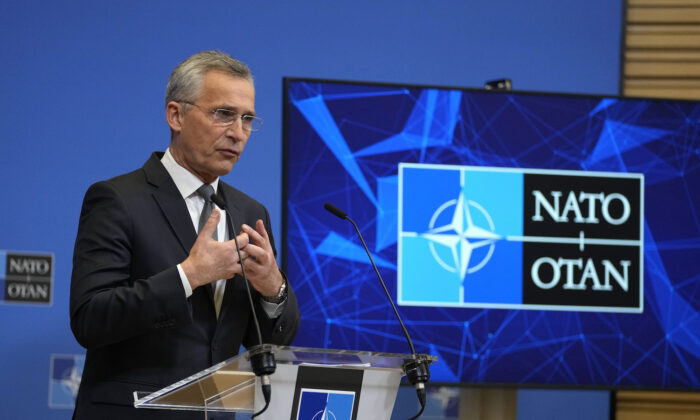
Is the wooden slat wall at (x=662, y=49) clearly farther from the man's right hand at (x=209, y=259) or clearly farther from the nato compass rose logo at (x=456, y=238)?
the man's right hand at (x=209, y=259)

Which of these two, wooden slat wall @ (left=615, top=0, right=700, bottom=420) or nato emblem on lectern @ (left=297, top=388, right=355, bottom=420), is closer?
nato emblem on lectern @ (left=297, top=388, right=355, bottom=420)

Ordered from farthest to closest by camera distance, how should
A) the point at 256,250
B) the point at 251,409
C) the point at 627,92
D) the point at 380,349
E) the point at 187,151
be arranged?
the point at 627,92 → the point at 380,349 → the point at 187,151 → the point at 256,250 → the point at 251,409

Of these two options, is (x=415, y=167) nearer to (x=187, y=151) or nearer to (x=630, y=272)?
(x=630, y=272)

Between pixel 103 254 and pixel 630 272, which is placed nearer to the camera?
pixel 103 254

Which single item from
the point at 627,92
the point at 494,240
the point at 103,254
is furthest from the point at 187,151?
the point at 627,92

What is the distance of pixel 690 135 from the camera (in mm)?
4164

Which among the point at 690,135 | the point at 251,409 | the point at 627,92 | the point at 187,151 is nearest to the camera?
the point at 251,409

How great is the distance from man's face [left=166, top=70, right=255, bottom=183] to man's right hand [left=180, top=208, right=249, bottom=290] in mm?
346

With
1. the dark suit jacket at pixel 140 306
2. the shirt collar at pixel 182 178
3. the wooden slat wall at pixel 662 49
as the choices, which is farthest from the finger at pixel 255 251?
the wooden slat wall at pixel 662 49

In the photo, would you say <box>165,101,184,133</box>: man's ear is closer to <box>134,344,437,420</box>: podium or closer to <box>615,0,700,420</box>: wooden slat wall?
<box>134,344,437,420</box>: podium

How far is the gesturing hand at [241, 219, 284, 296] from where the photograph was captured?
221 cm

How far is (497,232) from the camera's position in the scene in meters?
3.93

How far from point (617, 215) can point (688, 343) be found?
65 centimetres

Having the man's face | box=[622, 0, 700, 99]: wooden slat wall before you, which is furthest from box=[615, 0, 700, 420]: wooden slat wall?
the man's face
